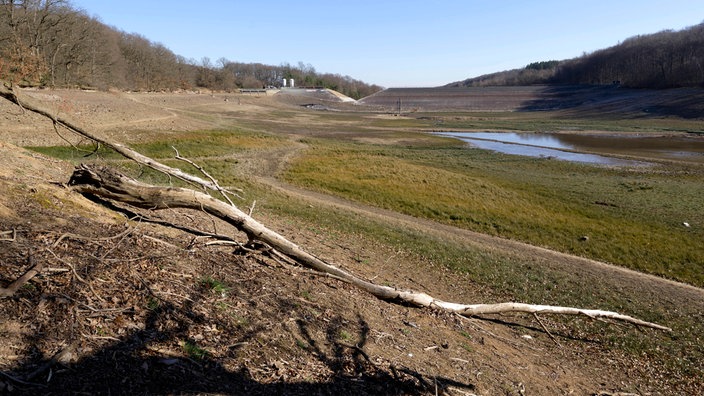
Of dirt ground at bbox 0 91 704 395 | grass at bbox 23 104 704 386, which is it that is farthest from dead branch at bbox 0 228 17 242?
grass at bbox 23 104 704 386

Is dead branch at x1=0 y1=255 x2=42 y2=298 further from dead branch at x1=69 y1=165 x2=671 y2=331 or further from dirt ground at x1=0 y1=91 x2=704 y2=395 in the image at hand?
dead branch at x1=69 y1=165 x2=671 y2=331

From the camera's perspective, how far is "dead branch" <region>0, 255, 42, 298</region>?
511 centimetres

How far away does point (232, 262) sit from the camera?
820cm

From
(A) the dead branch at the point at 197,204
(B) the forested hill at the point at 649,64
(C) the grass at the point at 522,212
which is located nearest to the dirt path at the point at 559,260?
(C) the grass at the point at 522,212

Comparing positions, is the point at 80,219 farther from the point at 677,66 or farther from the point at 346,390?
the point at 677,66

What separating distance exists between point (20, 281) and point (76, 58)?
65338 mm

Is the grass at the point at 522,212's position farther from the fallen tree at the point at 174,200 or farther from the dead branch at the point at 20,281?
the dead branch at the point at 20,281

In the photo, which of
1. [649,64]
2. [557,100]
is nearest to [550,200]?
[557,100]

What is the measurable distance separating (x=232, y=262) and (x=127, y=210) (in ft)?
9.23

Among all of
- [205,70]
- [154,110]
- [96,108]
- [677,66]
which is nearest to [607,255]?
[96,108]

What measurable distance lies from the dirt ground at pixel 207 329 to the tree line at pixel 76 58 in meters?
5.40

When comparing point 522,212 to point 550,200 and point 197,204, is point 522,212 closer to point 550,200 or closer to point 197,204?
point 550,200

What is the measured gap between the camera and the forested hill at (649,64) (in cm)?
12356

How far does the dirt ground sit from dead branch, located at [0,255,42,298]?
3.1 inches
